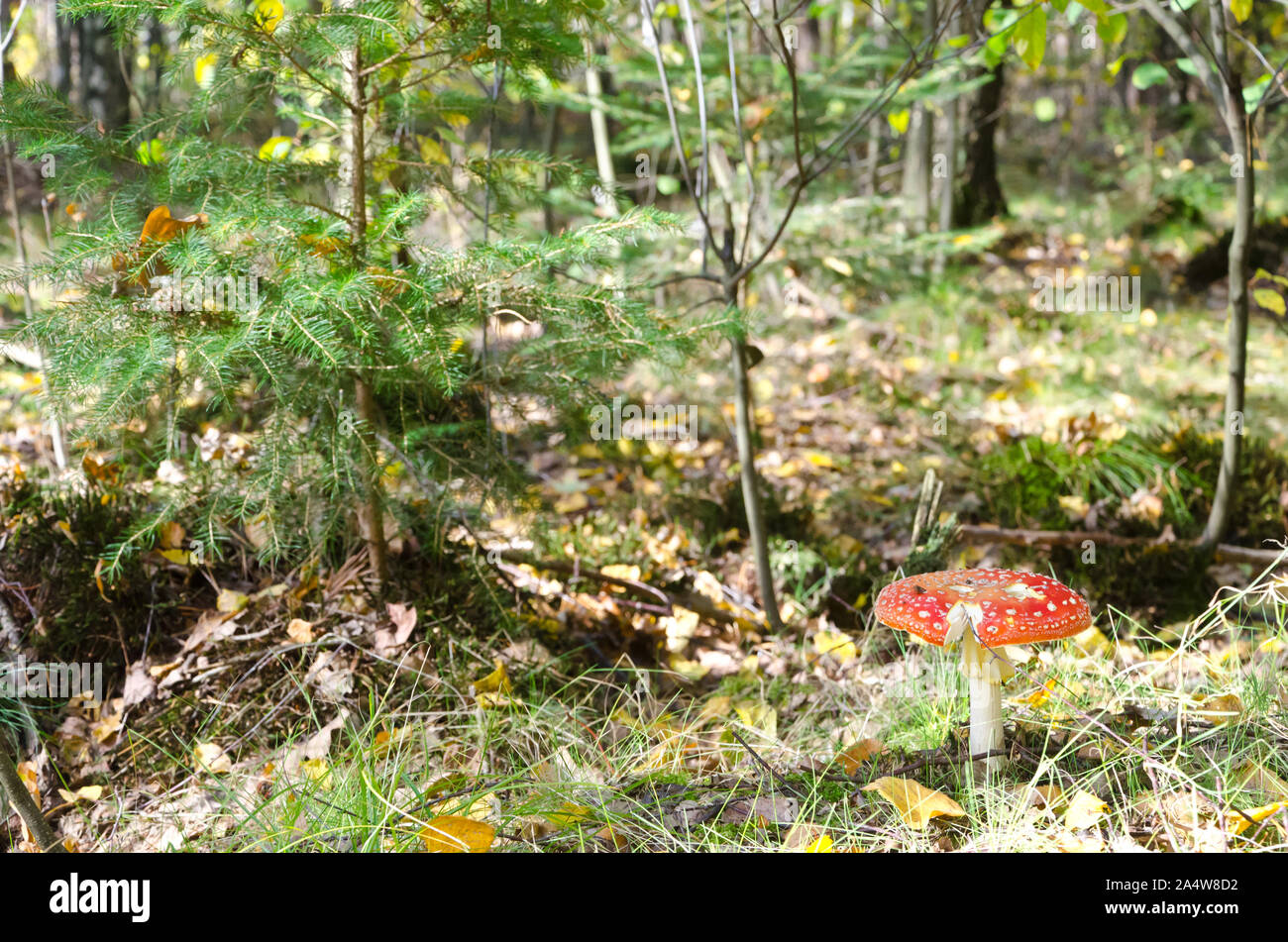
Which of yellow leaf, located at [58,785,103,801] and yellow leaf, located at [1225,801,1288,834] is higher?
yellow leaf, located at [1225,801,1288,834]

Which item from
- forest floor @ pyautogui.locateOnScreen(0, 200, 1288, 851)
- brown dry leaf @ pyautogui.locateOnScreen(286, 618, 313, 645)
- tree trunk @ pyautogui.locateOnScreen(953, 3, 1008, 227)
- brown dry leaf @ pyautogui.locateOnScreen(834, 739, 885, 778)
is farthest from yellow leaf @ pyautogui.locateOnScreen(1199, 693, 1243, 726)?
tree trunk @ pyautogui.locateOnScreen(953, 3, 1008, 227)

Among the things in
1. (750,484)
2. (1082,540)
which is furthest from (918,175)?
(750,484)

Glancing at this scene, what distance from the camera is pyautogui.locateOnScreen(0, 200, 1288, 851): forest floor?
6.95 ft

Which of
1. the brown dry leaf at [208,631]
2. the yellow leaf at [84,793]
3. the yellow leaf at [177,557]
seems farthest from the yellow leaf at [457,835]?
the yellow leaf at [177,557]

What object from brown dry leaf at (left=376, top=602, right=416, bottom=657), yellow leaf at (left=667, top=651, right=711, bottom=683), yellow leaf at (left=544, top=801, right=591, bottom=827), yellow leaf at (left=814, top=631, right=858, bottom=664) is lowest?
yellow leaf at (left=667, top=651, right=711, bottom=683)

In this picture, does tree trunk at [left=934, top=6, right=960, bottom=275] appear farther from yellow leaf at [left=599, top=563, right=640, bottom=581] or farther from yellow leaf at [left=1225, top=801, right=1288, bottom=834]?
yellow leaf at [left=1225, top=801, right=1288, bottom=834]

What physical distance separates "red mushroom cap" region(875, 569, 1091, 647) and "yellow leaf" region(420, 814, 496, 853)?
1.01 meters

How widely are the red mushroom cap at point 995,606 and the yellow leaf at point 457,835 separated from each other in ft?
3.31

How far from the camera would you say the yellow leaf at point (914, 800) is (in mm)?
1980

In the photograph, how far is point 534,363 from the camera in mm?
2900

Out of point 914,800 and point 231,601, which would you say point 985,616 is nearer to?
point 914,800
